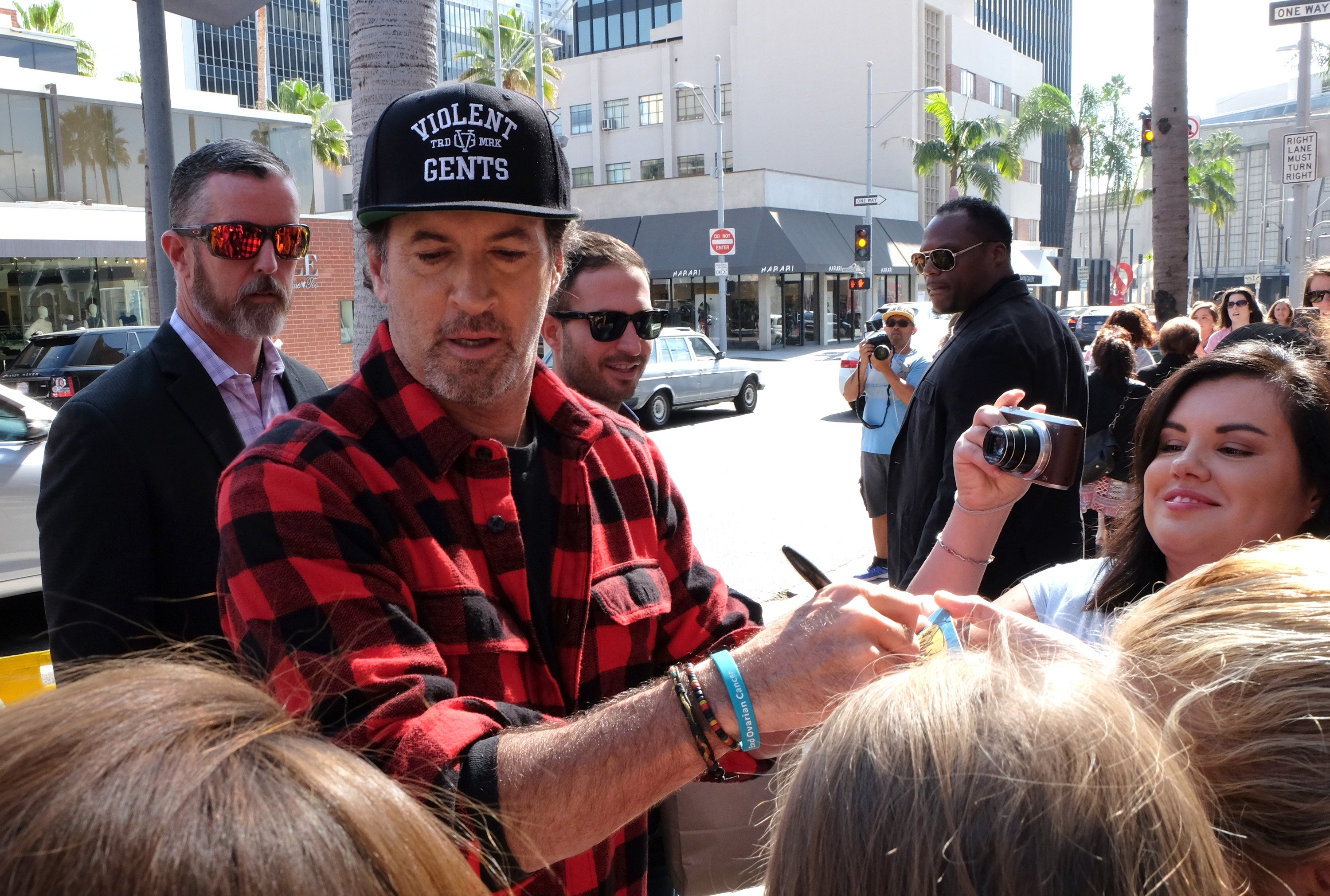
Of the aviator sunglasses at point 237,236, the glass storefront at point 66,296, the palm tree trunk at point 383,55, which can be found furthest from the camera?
the glass storefront at point 66,296

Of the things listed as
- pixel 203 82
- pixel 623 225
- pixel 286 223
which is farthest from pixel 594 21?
pixel 286 223

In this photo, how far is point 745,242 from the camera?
3647 cm

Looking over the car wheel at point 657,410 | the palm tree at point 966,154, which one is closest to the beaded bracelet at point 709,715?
the car wheel at point 657,410

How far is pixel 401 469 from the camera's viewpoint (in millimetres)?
1530

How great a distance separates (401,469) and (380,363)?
244 mm

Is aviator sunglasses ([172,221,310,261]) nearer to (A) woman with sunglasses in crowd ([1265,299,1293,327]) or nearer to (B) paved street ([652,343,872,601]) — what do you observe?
(B) paved street ([652,343,872,601])

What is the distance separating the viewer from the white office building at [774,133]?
3831 cm

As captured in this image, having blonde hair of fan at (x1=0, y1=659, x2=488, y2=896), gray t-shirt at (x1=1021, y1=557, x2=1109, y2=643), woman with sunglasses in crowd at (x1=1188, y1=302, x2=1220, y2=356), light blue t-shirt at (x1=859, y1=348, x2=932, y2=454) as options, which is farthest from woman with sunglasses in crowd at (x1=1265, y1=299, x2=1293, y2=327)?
blonde hair of fan at (x1=0, y1=659, x2=488, y2=896)

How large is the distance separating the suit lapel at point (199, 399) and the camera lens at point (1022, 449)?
175cm

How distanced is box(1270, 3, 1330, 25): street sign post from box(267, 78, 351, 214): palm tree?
37.3 m

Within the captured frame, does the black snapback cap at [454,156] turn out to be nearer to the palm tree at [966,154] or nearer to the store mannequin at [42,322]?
the store mannequin at [42,322]

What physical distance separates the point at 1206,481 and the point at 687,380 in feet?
49.1

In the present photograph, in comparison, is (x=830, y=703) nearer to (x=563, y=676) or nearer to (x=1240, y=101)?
(x=563, y=676)

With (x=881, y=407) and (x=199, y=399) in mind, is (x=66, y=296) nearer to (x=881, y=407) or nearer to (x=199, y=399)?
(x=881, y=407)
